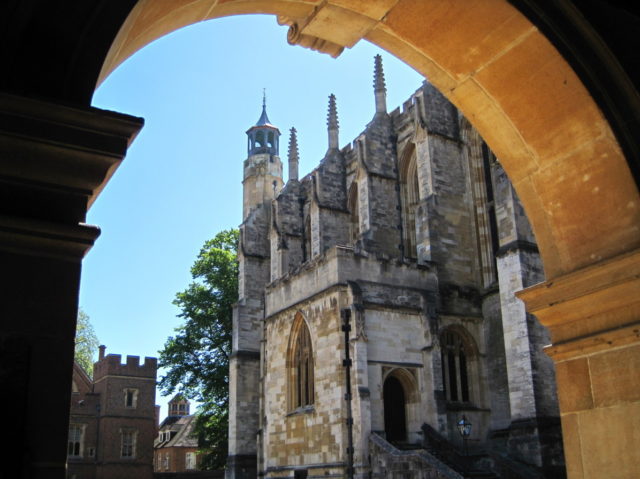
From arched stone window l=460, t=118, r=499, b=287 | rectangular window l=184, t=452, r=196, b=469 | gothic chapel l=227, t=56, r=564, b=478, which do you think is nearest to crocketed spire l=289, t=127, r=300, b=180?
gothic chapel l=227, t=56, r=564, b=478

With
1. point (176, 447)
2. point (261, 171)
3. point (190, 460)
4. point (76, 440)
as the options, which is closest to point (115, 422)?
point (76, 440)

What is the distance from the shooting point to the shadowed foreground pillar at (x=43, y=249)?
244 cm

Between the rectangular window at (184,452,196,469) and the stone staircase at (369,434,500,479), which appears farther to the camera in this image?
the rectangular window at (184,452,196,469)

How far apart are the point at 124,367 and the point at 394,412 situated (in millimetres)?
28919

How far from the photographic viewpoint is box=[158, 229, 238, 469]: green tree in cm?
3616

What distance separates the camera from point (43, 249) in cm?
264

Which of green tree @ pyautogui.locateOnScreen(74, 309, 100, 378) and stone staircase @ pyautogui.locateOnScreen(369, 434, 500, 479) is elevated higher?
green tree @ pyautogui.locateOnScreen(74, 309, 100, 378)

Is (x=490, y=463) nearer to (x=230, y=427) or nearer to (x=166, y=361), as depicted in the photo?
(x=230, y=427)

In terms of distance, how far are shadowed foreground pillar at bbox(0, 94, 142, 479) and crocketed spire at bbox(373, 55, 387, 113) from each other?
28.0 metres

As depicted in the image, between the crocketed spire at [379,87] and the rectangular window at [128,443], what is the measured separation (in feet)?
89.8

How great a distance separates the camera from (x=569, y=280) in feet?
14.7

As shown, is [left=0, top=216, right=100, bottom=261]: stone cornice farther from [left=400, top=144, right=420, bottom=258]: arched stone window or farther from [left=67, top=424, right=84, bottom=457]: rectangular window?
[left=67, top=424, right=84, bottom=457]: rectangular window

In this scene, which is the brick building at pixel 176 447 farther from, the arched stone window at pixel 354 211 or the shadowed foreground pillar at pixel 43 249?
the shadowed foreground pillar at pixel 43 249

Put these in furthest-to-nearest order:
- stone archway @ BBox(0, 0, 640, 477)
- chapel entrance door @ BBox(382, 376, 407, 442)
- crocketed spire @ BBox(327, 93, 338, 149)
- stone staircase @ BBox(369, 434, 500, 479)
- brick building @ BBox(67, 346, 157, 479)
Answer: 1. brick building @ BBox(67, 346, 157, 479)
2. crocketed spire @ BBox(327, 93, 338, 149)
3. chapel entrance door @ BBox(382, 376, 407, 442)
4. stone staircase @ BBox(369, 434, 500, 479)
5. stone archway @ BBox(0, 0, 640, 477)
